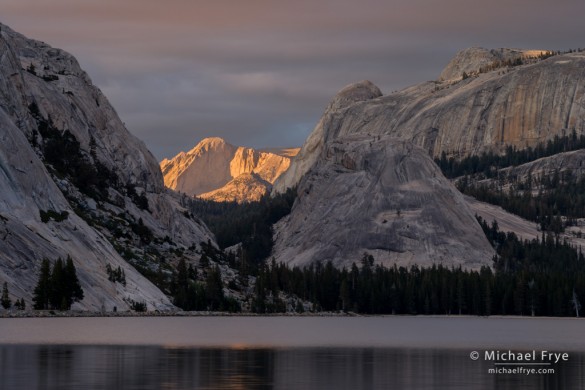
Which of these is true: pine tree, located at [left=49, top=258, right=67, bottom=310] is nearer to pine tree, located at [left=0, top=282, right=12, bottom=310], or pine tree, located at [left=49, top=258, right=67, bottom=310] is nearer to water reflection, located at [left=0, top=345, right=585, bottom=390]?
pine tree, located at [left=0, top=282, right=12, bottom=310]

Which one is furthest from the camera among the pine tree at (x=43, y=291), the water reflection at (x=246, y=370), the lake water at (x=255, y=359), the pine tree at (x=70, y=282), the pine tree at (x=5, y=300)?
the pine tree at (x=70, y=282)

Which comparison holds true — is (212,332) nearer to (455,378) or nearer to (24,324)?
(24,324)

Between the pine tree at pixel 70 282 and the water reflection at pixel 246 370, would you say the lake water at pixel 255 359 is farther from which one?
the pine tree at pixel 70 282

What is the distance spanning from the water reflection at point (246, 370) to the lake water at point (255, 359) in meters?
0.08

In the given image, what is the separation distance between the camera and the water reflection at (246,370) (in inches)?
3275

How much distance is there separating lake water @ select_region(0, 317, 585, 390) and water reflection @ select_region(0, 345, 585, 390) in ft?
0.27

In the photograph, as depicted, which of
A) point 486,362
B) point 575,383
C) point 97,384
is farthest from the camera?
point 486,362

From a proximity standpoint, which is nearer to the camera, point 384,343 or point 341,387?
point 341,387

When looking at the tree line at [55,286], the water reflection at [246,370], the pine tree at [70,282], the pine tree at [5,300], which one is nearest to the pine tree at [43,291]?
the tree line at [55,286]

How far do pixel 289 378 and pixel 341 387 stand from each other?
275 inches

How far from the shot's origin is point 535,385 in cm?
8538

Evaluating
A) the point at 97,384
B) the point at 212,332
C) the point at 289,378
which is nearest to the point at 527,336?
the point at 212,332

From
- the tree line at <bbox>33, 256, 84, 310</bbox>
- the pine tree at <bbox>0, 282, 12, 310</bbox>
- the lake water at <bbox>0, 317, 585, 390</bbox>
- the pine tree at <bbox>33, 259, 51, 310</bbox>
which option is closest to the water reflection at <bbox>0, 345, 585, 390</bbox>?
the lake water at <bbox>0, 317, 585, 390</bbox>

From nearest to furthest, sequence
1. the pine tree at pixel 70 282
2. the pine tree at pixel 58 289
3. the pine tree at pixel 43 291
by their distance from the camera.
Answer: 1. the pine tree at pixel 43 291
2. the pine tree at pixel 58 289
3. the pine tree at pixel 70 282
